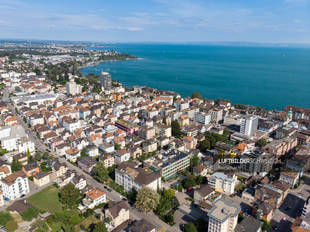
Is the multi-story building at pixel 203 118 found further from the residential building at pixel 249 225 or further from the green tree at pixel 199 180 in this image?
the residential building at pixel 249 225

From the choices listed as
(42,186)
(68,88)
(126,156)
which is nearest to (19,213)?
(42,186)

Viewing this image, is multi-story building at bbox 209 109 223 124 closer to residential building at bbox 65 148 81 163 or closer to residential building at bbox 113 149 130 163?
residential building at bbox 113 149 130 163

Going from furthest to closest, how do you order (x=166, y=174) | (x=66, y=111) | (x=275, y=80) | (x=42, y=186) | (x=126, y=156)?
(x=275, y=80) → (x=66, y=111) → (x=126, y=156) → (x=166, y=174) → (x=42, y=186)

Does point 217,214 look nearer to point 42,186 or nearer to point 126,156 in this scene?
point 126,156

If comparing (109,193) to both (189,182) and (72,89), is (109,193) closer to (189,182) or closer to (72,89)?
(189,182)

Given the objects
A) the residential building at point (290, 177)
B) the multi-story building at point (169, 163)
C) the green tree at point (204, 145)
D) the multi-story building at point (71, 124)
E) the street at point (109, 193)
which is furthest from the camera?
the multi-story building at point (71, 124)

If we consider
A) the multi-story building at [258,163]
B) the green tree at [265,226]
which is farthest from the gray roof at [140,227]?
the multi-story building at [258,163]
